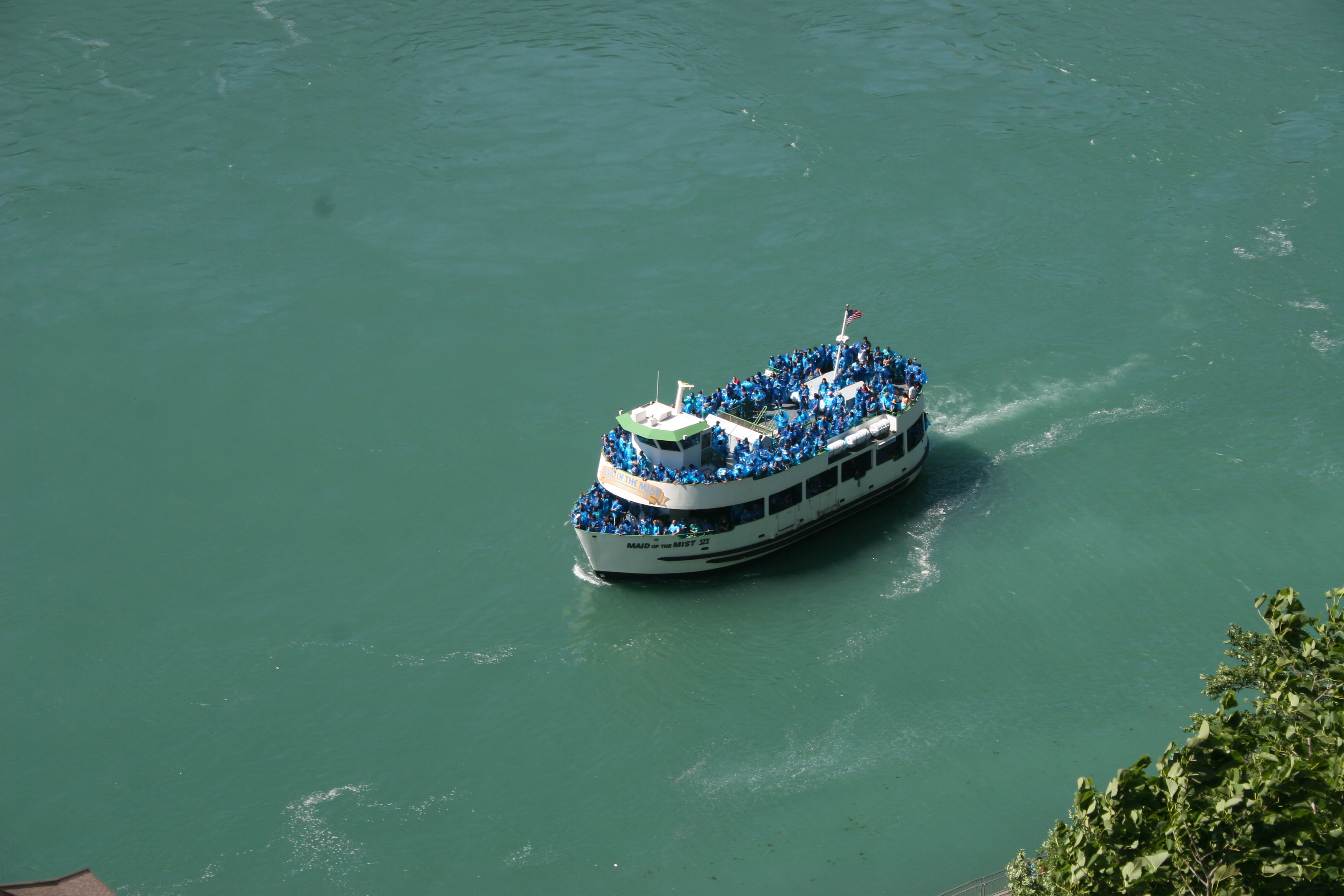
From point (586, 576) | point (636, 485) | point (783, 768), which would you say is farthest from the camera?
point (586, 576)

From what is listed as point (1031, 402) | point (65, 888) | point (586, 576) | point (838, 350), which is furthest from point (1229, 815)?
point (1031, 402)

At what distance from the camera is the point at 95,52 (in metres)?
88.0

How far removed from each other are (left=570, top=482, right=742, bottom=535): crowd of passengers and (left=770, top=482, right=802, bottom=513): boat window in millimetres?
717

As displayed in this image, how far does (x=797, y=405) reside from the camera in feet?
174

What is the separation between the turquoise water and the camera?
134 feet

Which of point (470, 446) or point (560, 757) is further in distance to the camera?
point (470, 446)

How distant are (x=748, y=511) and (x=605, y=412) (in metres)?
11.5

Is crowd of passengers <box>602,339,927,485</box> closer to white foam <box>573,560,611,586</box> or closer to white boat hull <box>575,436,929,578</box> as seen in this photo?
white boat hull <box>575,436,929,578</box>

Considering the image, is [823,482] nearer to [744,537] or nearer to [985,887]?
[744,537]

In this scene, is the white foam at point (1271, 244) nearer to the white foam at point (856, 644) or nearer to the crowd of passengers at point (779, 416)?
the crowd of passengers at point (779, 416)

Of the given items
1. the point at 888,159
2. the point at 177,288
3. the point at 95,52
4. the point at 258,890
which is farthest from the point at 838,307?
the point at 95,52

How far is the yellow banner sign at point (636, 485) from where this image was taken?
1902 inches

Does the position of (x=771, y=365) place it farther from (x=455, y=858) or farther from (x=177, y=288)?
(x=177, y=288)

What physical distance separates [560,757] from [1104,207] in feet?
154
